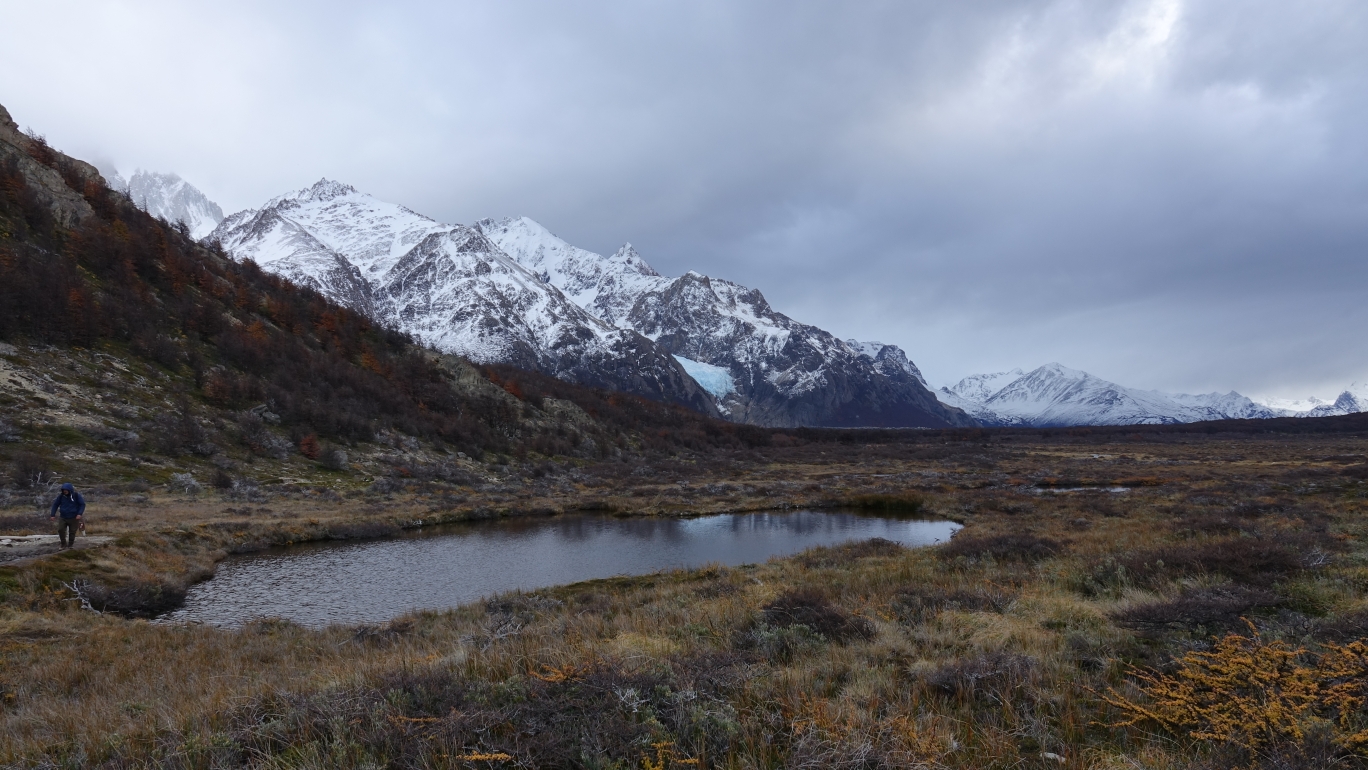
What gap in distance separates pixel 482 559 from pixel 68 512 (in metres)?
13.9

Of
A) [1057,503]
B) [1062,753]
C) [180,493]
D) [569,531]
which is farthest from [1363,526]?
[180,493]

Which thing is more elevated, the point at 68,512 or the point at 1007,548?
Result: the point at 68,512

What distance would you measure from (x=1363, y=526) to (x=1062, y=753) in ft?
73.0

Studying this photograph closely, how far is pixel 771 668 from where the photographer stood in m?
7.57

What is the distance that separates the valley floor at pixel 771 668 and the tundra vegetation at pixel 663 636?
5 centimetres

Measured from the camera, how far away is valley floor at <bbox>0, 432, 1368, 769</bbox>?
510 cm

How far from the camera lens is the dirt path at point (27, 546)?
52.7 feet

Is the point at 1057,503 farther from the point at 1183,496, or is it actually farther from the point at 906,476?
the point at 906,476

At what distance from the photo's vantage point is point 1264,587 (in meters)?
10.6

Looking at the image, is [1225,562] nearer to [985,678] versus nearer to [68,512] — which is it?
[985,678]

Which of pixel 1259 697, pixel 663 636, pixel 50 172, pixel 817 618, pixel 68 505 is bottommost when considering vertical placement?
pixel 663 636

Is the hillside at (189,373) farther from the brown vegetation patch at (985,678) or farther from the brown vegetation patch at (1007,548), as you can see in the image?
the brown vegetation patch at (1007,548)

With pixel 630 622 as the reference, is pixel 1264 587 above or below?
above

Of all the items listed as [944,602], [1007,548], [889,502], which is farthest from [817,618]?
[889,502]
